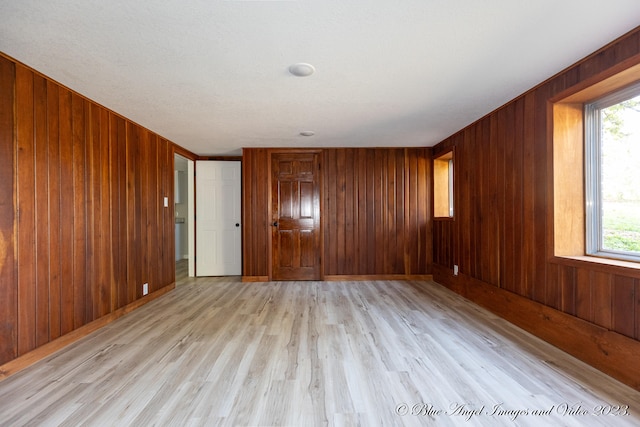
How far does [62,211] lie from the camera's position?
232 centimetres

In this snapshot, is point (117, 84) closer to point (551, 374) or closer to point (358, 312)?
point (358, 312)

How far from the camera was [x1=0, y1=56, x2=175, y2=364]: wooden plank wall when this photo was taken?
192 cm

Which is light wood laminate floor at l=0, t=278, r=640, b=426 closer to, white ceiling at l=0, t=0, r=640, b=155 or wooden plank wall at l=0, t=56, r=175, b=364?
wooden plank wall at l=0, t=56, r=175, b=364

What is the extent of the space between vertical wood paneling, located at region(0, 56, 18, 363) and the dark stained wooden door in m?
3.04

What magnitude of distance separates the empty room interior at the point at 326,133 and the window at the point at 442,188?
774 millimetres

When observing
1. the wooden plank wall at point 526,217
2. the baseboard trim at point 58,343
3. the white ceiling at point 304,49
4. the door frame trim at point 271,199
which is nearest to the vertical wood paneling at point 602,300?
the wooden plank wall at point 526,217

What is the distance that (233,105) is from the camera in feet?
9.05

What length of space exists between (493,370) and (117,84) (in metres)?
3.59

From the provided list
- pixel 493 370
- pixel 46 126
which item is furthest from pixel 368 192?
pixel 46 126

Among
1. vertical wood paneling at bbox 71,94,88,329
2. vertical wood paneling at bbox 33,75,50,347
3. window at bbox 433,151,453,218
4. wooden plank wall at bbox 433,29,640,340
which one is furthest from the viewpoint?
window at bbox 433,151,453,218

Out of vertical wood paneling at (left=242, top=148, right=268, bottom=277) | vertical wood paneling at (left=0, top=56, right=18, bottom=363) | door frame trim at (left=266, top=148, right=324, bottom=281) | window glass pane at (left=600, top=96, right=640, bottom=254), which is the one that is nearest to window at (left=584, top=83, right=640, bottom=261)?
window glass pane at (left=600, top=96, right=640, bottom=254)

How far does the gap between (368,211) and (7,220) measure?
4.04m

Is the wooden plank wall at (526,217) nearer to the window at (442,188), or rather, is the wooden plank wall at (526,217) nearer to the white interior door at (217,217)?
the window at (442,188)

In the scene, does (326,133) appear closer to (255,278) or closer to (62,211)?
(255,278)
